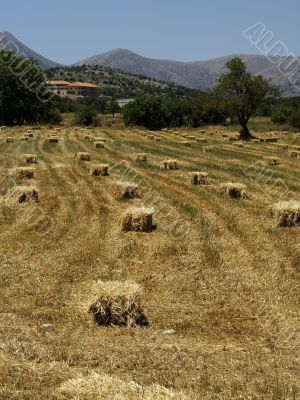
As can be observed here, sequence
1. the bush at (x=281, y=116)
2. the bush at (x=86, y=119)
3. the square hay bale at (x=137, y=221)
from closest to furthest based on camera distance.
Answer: the square hay bale at (x=137, y=221), the bush at (x=281, y=116), the bush at (x=86, y=119)

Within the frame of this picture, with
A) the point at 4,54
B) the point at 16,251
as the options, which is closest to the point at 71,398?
the point at 16,251

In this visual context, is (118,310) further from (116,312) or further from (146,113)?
(146,113)

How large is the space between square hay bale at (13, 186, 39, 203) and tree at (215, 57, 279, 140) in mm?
41456

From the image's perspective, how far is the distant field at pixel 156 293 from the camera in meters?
7.52

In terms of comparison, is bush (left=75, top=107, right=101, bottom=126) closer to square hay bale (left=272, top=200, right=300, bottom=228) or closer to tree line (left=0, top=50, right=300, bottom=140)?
tree line (left=0, top=50, right=300, bottom=140)

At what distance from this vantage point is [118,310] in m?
10.4

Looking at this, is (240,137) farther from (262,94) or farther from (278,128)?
(278,128)

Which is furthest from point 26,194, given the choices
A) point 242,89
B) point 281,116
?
point 281,116

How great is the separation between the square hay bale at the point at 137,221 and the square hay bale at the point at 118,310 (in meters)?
6.48

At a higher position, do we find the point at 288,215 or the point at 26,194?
the point at 288,215

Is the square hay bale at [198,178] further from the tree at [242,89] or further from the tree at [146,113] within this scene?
the tree at [146,113]

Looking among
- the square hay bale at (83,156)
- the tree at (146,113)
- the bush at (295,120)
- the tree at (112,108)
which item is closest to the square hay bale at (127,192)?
the square hay bale at (83,156)

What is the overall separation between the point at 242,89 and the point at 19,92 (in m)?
43.3

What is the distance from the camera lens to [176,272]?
13516 millimetres
